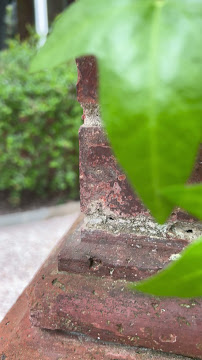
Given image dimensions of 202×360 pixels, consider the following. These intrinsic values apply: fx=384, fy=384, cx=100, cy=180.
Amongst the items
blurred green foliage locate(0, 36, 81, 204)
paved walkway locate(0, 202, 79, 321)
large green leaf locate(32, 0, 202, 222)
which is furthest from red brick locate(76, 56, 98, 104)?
blurred green foliage locate(0, 36, 81, 204)

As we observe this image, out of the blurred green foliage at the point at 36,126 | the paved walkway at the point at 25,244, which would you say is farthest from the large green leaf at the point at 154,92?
the blurred green foliage at the point at 36,126

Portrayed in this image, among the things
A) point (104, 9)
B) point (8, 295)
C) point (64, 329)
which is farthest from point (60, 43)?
point (8, 295)

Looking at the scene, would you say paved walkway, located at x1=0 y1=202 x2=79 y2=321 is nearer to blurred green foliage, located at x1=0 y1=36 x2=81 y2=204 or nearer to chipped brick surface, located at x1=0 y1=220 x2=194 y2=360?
blurred green foliage, located at x1=0 y1=36 x2=81 y2=204

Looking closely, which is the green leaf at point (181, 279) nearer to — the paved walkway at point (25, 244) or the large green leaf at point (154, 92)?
the large green leaf at point (154, 92)

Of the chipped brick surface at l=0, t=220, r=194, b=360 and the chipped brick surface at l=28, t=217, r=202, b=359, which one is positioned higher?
the chipped brick surface at l=28, t=217, r=202, b=359

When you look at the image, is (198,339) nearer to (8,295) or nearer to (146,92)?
(146,92)

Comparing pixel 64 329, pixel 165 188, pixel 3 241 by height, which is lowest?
pixel 3 241
